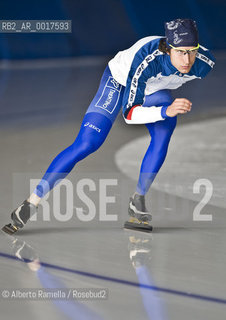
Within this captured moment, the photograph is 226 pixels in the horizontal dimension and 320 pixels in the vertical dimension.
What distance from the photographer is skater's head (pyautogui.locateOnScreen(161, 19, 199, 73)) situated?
13.4ft

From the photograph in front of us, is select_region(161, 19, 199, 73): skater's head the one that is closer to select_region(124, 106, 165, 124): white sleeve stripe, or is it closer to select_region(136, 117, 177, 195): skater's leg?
select_region(124, 106, 165, 124): white sleeve stripe

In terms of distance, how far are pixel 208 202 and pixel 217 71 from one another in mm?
7780

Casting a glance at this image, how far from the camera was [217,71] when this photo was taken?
12625 millimetres

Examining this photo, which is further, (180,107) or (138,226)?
(138,226)

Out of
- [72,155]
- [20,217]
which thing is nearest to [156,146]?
[72,155]

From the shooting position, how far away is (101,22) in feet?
50.0

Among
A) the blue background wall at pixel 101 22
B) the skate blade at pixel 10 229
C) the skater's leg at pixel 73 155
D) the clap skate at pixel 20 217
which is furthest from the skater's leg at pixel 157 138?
the blue background wall at pixel 101 22

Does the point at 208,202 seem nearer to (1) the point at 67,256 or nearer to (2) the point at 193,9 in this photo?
(1) the point at 67,256

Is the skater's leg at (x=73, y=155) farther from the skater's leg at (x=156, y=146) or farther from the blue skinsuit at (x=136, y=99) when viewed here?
the skater's leg at (x=156, y=146)

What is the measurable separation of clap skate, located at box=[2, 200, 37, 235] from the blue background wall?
10.3m

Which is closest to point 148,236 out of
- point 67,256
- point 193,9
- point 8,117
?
point 67,256

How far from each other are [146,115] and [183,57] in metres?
0.37

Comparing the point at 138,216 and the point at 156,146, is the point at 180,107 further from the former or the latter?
the point at 138,216

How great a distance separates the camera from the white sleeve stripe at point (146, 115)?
4.13 m
